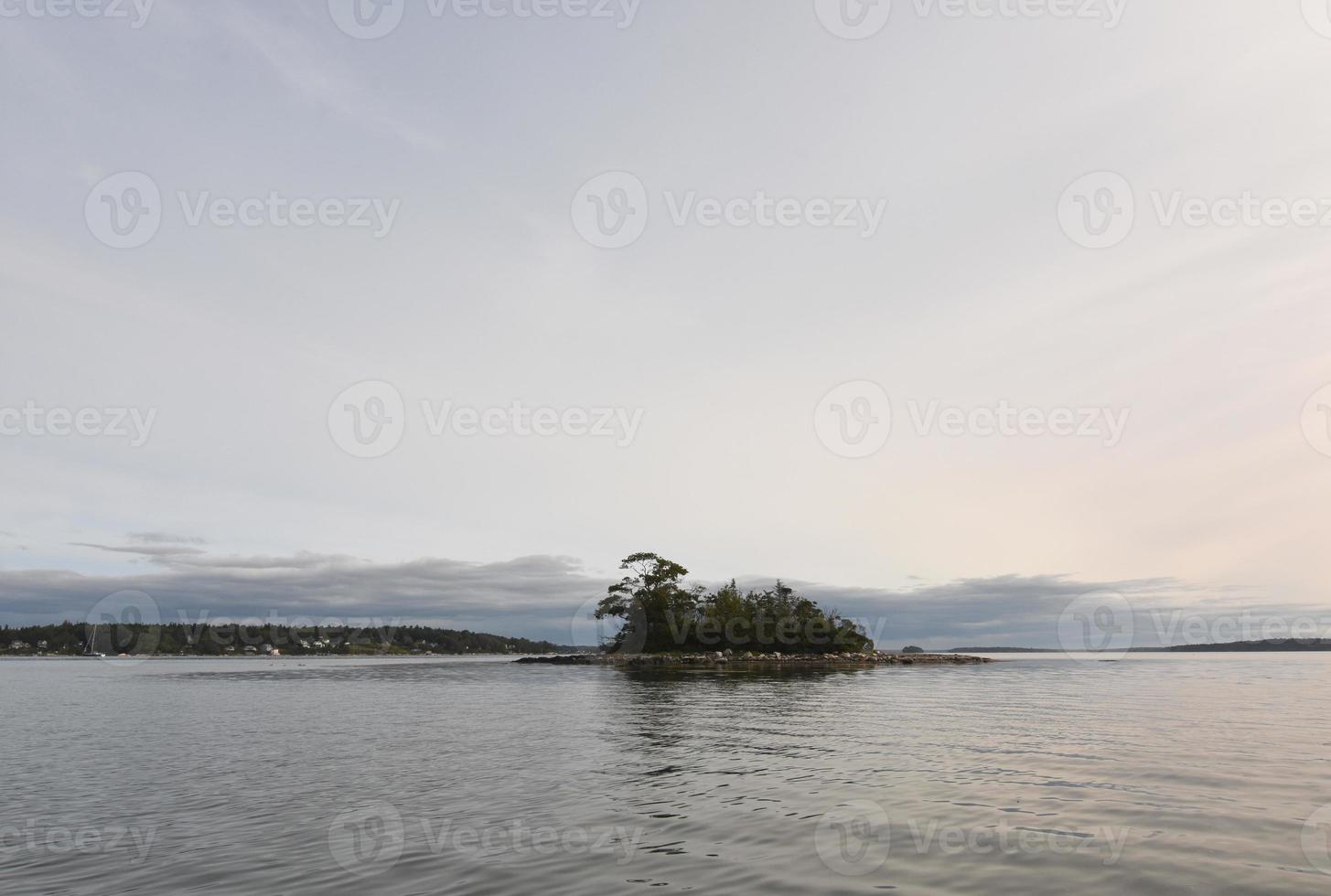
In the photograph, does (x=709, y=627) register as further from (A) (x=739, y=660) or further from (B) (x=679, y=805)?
(B) (x=679, y=805)

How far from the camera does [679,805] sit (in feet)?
69.2

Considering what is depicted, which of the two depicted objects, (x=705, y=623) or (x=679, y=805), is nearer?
(x=679, y=805)

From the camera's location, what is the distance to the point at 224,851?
671 inches

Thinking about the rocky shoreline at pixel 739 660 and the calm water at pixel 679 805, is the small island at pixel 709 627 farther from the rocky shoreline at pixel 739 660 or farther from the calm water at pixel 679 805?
the calm water at pixel 679 805

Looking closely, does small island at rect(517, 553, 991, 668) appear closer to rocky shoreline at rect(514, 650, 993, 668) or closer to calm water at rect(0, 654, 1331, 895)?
rocky shoreline at rect(514, 650, 993, 668)

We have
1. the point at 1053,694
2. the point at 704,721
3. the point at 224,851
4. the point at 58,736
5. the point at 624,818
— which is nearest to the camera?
the point at 224,851

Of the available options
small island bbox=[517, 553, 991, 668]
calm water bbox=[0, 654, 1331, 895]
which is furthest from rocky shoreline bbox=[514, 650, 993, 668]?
calm water bbox=[0, 654, 1331, 895]

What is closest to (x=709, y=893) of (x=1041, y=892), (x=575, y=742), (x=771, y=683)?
(x=1041, y=892)

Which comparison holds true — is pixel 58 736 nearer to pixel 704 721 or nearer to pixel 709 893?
pixel 704 721

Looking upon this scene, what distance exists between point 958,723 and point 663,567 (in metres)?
127

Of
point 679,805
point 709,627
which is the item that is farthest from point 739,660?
point 679,805

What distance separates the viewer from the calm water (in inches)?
581

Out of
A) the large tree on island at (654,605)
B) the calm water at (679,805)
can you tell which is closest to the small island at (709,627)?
the large tree on island at (654,605)

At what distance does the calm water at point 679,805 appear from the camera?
14.8 m
